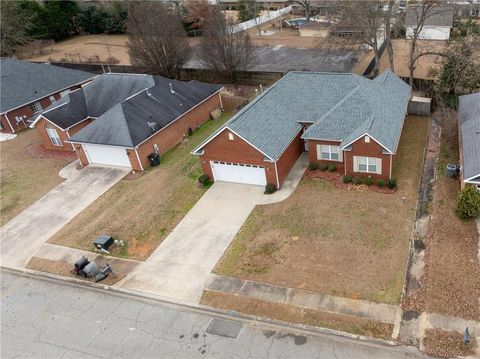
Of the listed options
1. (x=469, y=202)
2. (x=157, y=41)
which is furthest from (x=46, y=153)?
(x=469, y=202)

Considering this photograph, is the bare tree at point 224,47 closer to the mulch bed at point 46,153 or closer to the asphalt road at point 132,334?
the mulch bed at point 46,153

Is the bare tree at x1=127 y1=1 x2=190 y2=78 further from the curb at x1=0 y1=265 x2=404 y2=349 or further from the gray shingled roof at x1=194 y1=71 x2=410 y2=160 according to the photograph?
the curb at x1=0 y1=265 x2=404 y2=349

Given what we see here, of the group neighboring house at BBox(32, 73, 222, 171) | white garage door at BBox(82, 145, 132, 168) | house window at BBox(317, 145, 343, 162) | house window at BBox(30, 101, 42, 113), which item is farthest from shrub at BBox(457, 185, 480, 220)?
house window at BBox(30, 101, 42, 113)

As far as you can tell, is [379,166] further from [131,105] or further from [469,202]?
[131,105]

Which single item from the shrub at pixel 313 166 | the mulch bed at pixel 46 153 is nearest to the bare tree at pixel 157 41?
the mulch bed at pixel 46 153

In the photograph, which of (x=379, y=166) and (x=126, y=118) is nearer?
(x=379, y=166)

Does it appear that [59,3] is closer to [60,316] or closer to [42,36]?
[42,36]

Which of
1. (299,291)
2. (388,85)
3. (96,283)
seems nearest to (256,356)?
(299,291)
